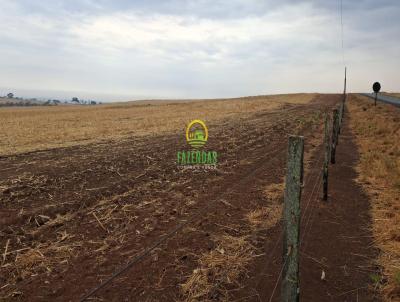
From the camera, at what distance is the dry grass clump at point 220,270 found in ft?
15.1

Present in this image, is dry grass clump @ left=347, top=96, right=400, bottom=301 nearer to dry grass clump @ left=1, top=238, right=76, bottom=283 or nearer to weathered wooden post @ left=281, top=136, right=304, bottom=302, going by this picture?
weathered wooden post @ left=281, top=136, right=304, bottom=302

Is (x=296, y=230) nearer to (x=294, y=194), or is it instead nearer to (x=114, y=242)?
(x=294, y=194)

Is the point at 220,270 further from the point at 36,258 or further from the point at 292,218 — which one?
the point at 36,258

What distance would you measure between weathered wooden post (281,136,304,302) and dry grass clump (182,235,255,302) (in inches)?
48.4

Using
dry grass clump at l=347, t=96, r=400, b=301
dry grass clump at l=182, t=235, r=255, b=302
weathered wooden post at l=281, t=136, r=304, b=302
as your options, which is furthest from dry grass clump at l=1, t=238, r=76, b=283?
dry grass clump at l=347, t=96, r=400, b=301

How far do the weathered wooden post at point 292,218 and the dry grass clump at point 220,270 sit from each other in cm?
123

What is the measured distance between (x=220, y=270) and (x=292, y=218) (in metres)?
2.03

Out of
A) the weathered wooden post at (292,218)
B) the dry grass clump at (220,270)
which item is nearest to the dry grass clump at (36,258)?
the dry grass clump at (220,270)

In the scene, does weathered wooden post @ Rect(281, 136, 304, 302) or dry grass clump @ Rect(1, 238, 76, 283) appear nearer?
weathered wooden post @ Rect(281, 136, 304, 302)

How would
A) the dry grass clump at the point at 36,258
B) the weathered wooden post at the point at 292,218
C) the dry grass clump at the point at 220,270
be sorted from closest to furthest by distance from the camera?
1. the weathered wooden post at the point at 292,218
2. the dry grass clump at the point at 220,270
3. the dry grass clump at the point at 36,258

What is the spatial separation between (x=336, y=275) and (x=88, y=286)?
3565 millimetres

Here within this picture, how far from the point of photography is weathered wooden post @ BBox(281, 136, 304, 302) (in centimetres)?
345

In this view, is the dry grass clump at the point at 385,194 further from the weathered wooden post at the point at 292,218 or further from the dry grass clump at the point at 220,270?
the dry grass clump at the point at 220,270

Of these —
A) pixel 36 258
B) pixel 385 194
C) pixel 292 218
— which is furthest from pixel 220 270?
pixel 385 194
